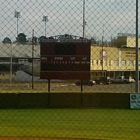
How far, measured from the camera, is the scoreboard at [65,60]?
26.3m

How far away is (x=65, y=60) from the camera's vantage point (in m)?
26.9

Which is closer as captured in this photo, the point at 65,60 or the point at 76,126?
the point at 76,126

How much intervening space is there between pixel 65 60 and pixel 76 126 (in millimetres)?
12147

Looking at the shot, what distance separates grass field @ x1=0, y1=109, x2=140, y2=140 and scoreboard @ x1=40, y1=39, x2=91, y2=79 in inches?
273

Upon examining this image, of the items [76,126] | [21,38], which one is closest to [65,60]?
[76,126]

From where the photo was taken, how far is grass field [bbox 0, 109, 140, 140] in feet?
41.0

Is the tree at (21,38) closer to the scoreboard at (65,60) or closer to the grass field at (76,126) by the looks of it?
the grass field at (76,126)

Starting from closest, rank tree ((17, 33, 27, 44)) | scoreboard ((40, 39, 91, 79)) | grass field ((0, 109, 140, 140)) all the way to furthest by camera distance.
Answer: tree ((17, 33, 27, 44)), grass field ((0, 109, 140, 140)), scoreboard ((40, 39, 91, 79))

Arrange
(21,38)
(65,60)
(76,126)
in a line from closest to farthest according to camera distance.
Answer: (21,38) → (76,126) → (65,60)

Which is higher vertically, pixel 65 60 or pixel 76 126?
pixel 65 60

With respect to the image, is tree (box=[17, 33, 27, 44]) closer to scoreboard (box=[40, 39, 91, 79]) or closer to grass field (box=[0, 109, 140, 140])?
grass field (box=[0, 109, 140, 140])

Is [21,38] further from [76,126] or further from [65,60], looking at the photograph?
[65,60]

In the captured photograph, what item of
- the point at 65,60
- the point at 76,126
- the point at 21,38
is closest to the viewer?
the point at 21,38

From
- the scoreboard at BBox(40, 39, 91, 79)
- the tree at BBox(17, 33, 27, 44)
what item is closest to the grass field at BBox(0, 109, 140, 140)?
the tree at BBox(17, 33, 27, 44)
